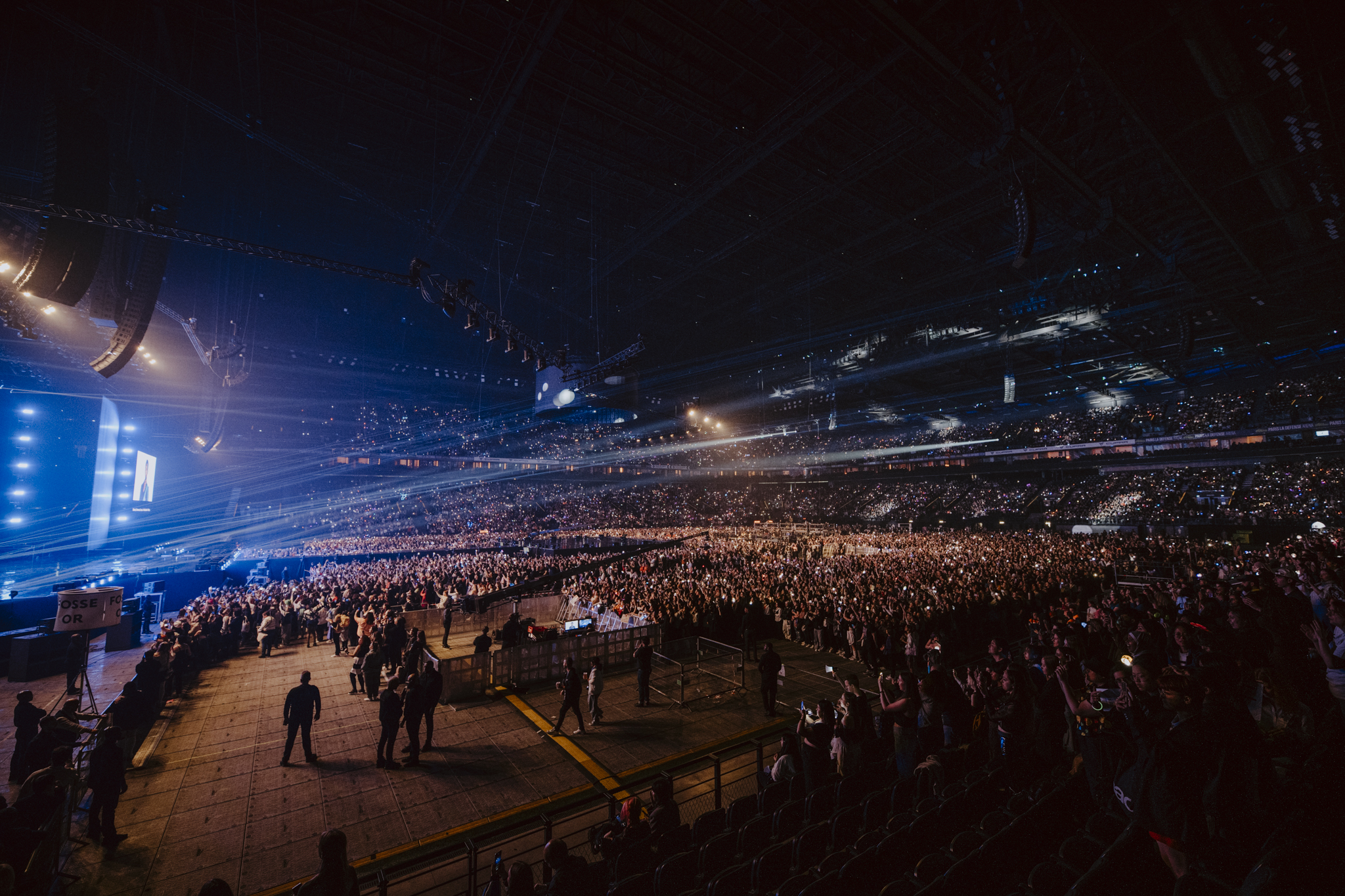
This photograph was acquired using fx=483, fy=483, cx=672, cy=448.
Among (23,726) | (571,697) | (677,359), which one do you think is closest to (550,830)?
(571,697)

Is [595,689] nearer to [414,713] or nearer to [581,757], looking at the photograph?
[581,757]

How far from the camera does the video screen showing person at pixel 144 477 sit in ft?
99.5

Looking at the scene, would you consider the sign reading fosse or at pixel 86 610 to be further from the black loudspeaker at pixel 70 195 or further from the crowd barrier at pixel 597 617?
the crowd barrier at pixel 597 617

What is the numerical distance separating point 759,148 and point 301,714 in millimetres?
12511

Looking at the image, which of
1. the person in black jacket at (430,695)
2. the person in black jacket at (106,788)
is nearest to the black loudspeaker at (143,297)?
the person in black jacket at (106,788)

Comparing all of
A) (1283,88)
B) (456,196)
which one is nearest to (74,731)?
(456,196)

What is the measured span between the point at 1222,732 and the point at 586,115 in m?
11.9

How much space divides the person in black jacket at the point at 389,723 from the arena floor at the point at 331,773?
0.67 feet

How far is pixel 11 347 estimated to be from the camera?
1628 cm

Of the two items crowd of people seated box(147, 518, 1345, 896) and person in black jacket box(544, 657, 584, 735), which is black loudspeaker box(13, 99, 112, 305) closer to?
crowd of people seated box(147, 518, 1345, 896)

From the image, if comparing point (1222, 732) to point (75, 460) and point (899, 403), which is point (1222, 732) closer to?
point (899, 403)

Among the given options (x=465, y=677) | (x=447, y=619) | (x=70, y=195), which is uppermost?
(x=70, y=195)

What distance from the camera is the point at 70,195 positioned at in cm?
708

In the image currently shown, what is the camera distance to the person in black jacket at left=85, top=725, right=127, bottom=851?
5.46 meters
